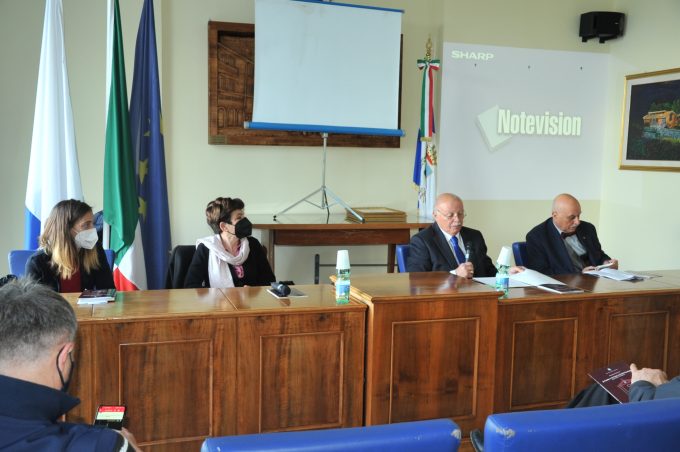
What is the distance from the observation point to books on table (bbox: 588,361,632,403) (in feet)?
7.27

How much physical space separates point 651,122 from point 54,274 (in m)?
5.02

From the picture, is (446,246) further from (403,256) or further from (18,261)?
(18,261)

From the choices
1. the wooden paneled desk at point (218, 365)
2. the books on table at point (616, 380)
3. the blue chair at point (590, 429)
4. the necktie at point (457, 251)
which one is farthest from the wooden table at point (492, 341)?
the blue chair at point (590, 429)

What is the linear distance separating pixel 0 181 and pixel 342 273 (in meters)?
3.32

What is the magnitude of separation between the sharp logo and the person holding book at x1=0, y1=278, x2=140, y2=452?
16.7 ft

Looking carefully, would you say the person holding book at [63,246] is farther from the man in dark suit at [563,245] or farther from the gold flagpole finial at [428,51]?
the gold flagpole finial at [428,51]

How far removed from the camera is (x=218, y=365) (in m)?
2.53

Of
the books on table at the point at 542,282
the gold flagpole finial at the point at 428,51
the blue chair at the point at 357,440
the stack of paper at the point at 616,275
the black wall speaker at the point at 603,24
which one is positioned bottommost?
the stack of paper at the point at 616,275

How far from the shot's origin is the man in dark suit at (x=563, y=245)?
4.23 m

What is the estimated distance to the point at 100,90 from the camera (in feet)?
16.6

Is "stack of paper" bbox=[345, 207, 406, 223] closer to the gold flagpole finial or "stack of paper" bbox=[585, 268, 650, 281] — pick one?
the gold flagpole finial

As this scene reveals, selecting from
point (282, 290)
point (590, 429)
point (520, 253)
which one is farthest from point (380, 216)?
point (590, 429)

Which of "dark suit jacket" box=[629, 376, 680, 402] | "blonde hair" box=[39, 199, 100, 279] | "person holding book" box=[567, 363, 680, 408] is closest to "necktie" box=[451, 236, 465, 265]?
"person holding book" box=[567, 363, 680, 408]

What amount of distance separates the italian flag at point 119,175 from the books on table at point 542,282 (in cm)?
228
